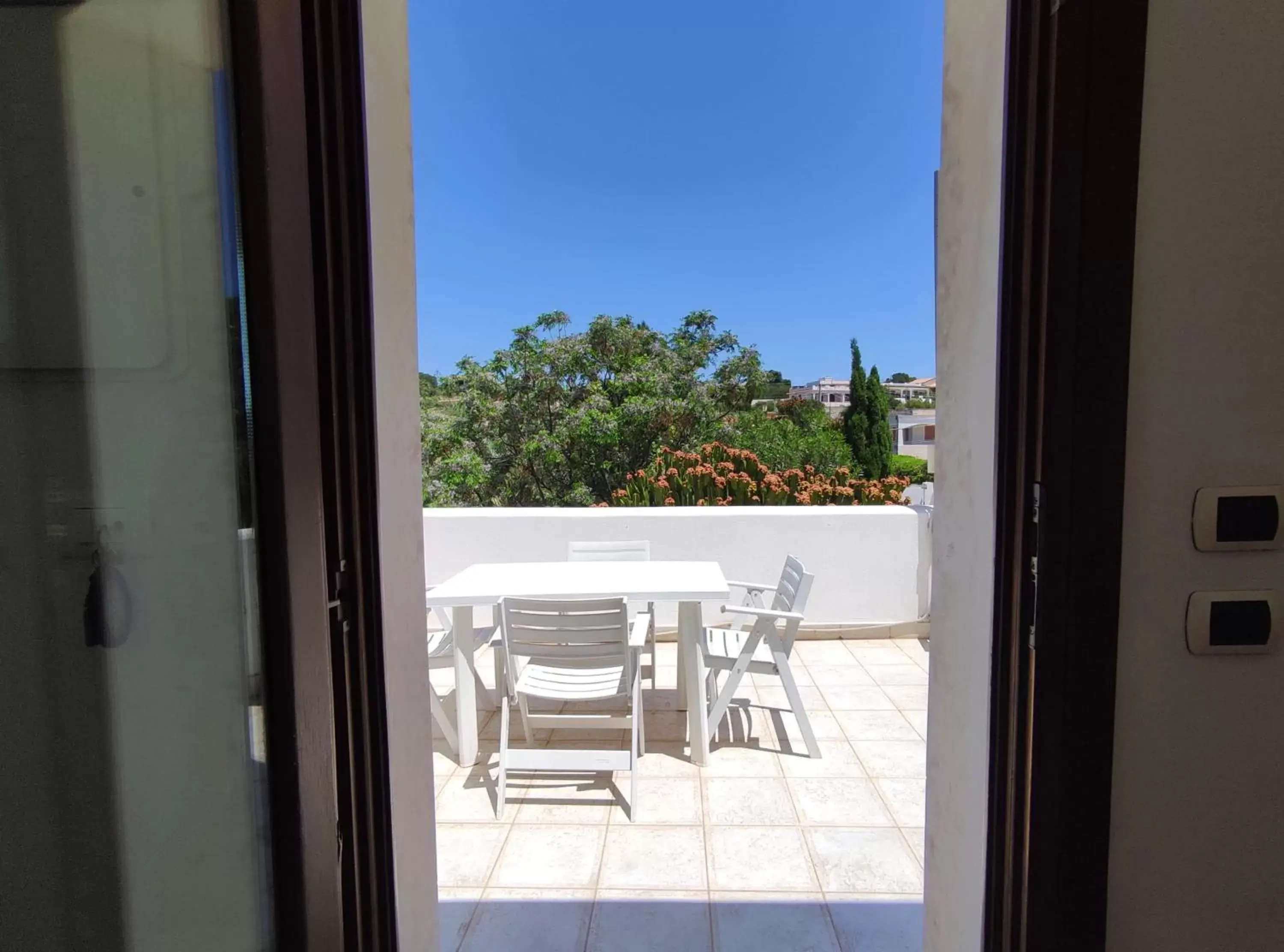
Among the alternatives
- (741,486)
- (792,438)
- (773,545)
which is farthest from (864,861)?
(792,438)

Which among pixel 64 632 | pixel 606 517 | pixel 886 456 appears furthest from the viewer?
pixel 886 456

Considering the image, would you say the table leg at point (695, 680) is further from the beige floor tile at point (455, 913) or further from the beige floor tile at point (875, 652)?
the beige floor tile at point (875, 652)

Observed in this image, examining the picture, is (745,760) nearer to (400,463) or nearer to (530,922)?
(530,922)

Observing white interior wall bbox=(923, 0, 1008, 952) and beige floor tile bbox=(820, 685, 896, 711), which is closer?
white interior wall bbox=(923, 0, 1008, 952)

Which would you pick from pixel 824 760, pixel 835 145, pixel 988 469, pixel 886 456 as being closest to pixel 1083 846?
pixel 988 469

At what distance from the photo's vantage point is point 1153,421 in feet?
3.05

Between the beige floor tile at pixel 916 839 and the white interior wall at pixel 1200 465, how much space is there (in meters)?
1.21

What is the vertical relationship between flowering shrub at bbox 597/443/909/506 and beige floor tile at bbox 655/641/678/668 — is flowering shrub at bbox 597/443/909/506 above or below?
above

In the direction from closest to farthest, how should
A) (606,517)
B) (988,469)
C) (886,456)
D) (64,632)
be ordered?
(64,632)
(988,469)
(606,517)
(886,456)

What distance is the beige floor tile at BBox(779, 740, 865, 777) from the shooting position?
2604mm

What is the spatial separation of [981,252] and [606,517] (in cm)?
337

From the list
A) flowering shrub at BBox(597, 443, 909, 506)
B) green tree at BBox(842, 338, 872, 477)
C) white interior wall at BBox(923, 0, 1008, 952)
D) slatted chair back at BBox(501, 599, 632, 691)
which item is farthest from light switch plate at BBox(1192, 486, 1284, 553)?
green tree at BBox(842, 338, 872, 477)

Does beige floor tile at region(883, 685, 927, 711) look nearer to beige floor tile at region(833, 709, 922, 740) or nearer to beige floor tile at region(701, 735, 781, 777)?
beige floor tile at region(833, 709, 922, 740)

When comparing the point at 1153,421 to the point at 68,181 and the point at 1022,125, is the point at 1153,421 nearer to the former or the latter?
the point at 1022,125
